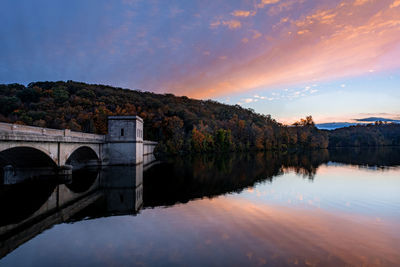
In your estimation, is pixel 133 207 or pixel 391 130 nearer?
pixel 133 207

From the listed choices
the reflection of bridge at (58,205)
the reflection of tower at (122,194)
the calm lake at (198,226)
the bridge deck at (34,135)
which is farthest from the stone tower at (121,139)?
the calm lake at (198,226)

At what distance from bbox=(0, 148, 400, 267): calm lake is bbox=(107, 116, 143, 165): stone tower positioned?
1389 centimetres

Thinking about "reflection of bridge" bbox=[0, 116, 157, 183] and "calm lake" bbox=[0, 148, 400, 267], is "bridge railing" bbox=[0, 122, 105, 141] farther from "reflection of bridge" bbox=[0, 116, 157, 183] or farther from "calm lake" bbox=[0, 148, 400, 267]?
"calm lake" bbox=[0, 148, 400, 267]

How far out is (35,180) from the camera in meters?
21.5

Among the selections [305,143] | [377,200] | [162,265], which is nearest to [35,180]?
[162,265]

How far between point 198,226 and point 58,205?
9123 millimetres

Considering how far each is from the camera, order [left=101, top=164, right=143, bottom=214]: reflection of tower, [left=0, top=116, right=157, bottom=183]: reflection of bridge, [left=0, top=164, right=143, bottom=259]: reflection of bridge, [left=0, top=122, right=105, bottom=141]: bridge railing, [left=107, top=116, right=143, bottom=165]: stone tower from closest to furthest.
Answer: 1. [left=0, top=164, right=143, bottom=259]: reflection of bridge
2. [left=101, top=164, right=143, bottom=214]: reflection of tower
3. [left=0, top=122, right=105, bottom=141]: bridge railing
4. [left=0, top=116, right=157, bottom=183]: reflection of bridge
5. [left=107, top=116, right=143, bottom=165]: stone tower

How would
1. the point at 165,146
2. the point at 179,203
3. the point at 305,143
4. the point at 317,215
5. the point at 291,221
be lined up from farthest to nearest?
the point at 305,143, the point at 165,146, the point at 179,203, the point at 317,215, the point at 291,221

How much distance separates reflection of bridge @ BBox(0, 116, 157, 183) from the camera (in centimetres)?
1609

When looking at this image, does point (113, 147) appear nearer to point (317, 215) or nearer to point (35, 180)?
point (35, 180)

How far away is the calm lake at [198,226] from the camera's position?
25.1ft

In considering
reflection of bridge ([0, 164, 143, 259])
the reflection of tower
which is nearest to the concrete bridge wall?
reflection of bridge ([0, 164, 143, 259])

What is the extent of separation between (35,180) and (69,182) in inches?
136

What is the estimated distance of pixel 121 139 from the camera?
33.2 m
